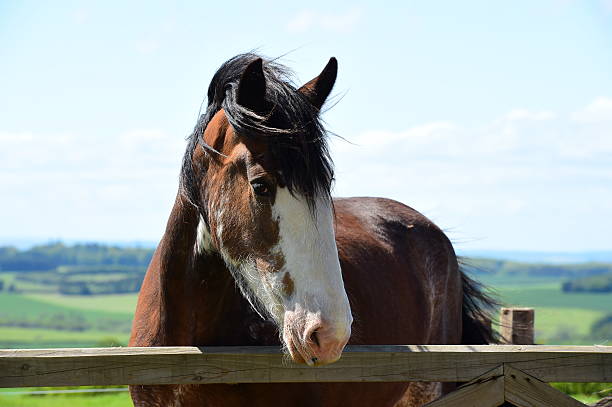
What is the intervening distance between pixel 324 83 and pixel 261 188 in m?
0.78

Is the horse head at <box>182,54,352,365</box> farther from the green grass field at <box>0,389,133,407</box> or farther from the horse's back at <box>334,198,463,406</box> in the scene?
the green grass field at <box>0,389,133,407</box>

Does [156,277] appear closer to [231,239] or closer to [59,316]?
[231,239]

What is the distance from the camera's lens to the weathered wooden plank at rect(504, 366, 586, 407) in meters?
3.18

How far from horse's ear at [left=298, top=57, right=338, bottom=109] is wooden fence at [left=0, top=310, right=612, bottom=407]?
1.25m

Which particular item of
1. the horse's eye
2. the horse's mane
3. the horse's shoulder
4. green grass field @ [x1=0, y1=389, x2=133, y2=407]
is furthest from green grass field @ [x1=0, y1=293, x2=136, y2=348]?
the horse's eye

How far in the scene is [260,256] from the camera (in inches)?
126

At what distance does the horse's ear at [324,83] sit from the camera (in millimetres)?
3689

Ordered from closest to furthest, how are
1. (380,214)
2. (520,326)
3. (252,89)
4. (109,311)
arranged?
(252,89) < (380,214) < (520,326) < (109,311)

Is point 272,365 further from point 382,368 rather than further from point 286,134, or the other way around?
point 286,134

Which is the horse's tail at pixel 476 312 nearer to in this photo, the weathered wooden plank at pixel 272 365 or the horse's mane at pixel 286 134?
the weathered wooden plank at pixel 272 365

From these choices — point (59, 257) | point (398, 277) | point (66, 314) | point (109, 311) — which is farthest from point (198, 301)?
point (59, 257)

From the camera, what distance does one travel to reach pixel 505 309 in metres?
6.31

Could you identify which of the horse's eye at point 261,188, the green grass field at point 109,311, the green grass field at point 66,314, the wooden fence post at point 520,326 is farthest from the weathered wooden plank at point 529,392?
the green grass field at point 66,314

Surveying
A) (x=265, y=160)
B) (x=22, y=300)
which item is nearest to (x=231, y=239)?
(x=265, y=160)
